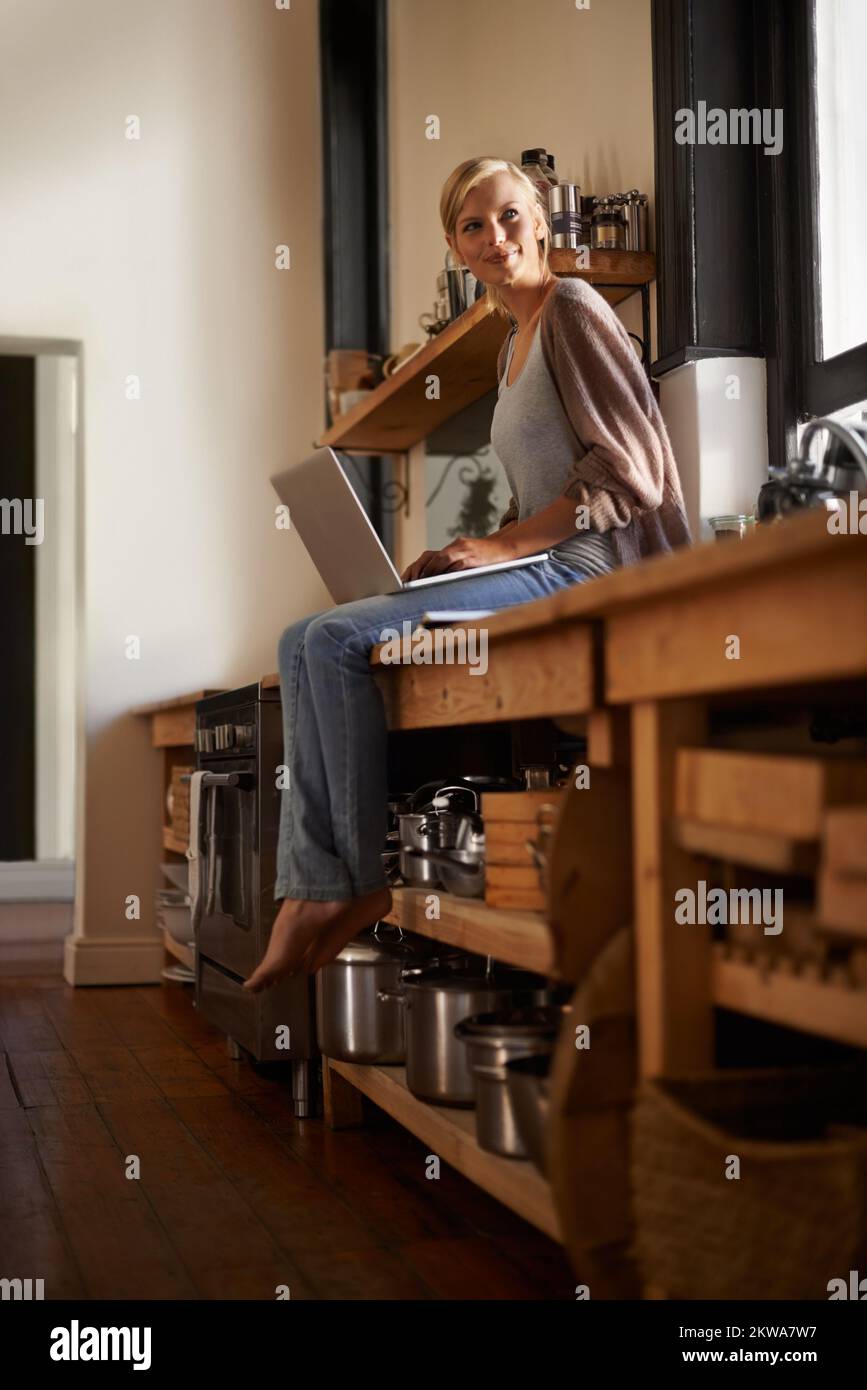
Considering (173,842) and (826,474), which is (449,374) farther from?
(826,474)

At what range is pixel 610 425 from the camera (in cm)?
212

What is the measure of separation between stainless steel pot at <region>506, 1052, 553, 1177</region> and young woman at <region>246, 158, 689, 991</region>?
20.3 inches

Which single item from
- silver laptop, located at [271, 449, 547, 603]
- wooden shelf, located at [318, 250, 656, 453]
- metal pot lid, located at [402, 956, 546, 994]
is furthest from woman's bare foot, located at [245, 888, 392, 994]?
wooden shelf, located at [318, 250, 656, 453]

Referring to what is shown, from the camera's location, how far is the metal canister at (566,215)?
8.99 ft

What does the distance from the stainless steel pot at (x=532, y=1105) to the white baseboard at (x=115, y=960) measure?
2.82 meters

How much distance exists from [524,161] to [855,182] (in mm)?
785

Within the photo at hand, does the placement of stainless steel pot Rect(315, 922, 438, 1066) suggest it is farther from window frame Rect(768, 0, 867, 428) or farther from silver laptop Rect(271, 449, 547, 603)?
window frame Rect(768, 0, 867, 428)

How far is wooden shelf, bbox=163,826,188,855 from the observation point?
12.6ft

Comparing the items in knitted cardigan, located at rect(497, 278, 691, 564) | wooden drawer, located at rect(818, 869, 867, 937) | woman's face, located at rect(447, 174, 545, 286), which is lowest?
wooden drawer, located at rect(818, 869, 867, 937)

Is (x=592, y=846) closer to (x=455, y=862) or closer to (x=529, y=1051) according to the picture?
(x=529, y=1051)

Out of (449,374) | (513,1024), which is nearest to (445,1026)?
(513,1024)

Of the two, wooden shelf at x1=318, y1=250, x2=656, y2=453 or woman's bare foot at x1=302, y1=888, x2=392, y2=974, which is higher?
wooden shelf at x1=318, y1=250, x2=656, y2=453

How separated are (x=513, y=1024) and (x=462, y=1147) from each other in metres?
A: 0.17

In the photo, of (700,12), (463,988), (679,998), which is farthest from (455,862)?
(700,12)
